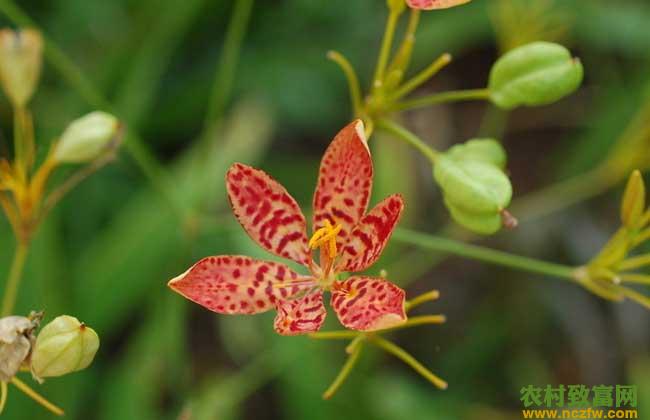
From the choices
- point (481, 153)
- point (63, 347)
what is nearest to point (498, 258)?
point (481, 153)

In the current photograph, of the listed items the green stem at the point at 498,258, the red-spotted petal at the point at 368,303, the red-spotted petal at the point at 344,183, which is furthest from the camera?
the green stem at the point at 498,258

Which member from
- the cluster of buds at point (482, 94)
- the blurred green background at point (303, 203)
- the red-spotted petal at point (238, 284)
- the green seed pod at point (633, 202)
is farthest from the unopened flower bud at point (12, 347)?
the green seed pod at point (633, 202)

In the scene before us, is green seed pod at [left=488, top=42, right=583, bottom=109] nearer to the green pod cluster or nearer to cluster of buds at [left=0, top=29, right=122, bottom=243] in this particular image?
the green pod cluster

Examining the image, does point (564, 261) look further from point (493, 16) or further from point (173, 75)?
point (173, 75)

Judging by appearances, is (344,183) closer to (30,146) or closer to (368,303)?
(368,303)

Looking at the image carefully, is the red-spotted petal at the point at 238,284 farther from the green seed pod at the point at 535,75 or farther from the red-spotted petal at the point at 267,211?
the green seed pod at the point at 535,75

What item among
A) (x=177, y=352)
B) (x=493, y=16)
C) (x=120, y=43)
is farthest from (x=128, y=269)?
(x=493, y=16)
